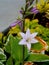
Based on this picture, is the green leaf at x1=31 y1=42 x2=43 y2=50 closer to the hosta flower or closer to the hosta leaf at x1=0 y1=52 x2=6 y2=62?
the hosta leaf at x1=0 y1=52 x2=6 y2=62

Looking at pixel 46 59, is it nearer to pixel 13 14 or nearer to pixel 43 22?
pixel 43 22

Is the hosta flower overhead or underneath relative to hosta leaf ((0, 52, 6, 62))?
overhead

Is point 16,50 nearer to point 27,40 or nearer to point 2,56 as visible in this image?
point 2,56

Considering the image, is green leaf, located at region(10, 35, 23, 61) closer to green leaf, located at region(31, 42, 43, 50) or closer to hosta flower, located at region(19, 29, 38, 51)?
green leaf, located at region(31, 42, 43, 50)

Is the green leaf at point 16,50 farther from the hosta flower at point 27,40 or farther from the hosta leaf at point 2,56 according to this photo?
the hosta flower at point 27,40

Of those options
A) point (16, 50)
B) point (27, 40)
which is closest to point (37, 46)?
point (16, 50)

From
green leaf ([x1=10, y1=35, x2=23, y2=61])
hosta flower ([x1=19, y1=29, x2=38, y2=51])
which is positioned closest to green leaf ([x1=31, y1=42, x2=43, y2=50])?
green leaf ([x1=10, y1=35, x2=23, y2=61])

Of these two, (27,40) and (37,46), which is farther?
(37,46)

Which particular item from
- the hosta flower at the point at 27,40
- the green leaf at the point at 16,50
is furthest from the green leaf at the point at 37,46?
the hosta flower at the point at 27,40

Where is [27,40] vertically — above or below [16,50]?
above

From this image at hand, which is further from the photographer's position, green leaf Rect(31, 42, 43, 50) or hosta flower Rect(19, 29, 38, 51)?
green leaf Rect(31, 42, 43, 50)

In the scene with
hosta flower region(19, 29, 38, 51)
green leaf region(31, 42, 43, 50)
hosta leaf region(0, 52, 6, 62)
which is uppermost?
hosta flower region(19, 29, 38, 51)
